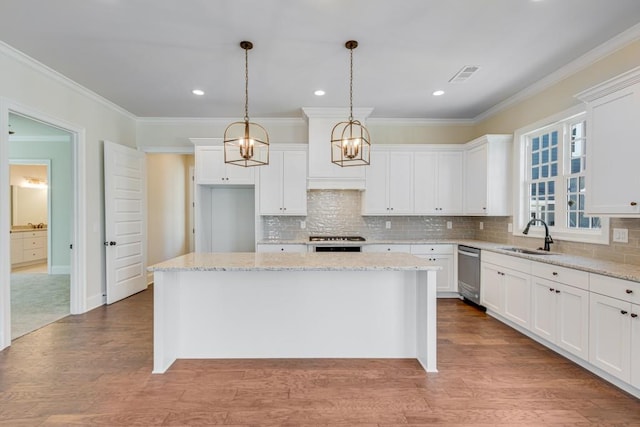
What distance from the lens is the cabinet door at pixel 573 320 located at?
247cm

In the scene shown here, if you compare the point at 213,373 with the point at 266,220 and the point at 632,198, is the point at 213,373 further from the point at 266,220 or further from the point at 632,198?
the point at 632,198

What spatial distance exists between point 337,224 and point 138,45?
346cm

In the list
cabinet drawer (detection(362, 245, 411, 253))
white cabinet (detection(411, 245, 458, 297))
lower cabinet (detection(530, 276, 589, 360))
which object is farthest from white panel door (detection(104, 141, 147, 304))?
lower cabinet (detection(530, 276, 589, 360))

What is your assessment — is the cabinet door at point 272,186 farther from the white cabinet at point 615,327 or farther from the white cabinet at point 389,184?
the white cabinet at point 615,327

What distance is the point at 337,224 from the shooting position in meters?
5.13

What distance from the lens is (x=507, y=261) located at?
348 cm

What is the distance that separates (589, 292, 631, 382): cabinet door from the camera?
84.4 inches

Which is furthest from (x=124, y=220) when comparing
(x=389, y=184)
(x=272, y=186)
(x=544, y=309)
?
(x=544, y=309)

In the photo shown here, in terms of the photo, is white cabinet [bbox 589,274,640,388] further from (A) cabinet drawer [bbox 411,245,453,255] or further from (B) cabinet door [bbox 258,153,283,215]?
(B) cabinet door [bbox 258,153,283,215]

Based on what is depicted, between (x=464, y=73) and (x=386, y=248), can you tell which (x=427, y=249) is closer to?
(x=386, y=248)

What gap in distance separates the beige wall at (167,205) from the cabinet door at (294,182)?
289 cm

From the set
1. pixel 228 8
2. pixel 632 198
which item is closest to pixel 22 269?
pixel 228 8

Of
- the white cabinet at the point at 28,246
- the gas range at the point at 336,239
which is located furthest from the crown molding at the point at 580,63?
the white cabinet at the point at 28,246

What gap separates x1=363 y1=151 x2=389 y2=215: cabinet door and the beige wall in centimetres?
406
